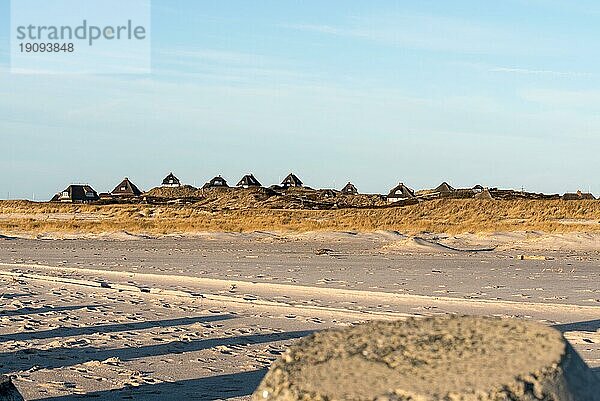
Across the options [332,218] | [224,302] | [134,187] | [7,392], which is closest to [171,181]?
[134,187]

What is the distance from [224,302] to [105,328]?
9.39 ft

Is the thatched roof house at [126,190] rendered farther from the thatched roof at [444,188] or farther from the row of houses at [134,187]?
the thatched roof at [444,188]

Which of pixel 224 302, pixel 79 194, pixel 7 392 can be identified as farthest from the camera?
pixel 79 194

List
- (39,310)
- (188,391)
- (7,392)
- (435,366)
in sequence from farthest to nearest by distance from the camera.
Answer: (39,310)
(188,391)
(7,392)
(435,366)

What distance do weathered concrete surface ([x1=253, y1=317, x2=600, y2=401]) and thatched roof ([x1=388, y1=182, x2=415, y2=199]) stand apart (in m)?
91.9

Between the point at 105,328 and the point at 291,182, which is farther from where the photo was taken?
the point at 291,182

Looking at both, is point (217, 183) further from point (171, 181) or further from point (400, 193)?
point (400, 193)

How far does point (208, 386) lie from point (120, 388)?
69cm

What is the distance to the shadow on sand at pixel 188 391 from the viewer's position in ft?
22.0

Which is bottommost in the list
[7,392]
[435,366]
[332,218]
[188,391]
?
[188,391]

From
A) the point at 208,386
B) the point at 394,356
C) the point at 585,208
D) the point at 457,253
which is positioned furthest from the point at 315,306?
the point at 585,208

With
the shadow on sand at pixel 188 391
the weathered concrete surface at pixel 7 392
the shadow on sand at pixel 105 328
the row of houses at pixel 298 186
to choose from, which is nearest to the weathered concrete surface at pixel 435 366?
the weathered concrete surface at pixel 7 392

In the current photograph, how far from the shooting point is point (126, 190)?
108 m

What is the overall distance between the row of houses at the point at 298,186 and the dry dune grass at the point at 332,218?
21533 millimetres
